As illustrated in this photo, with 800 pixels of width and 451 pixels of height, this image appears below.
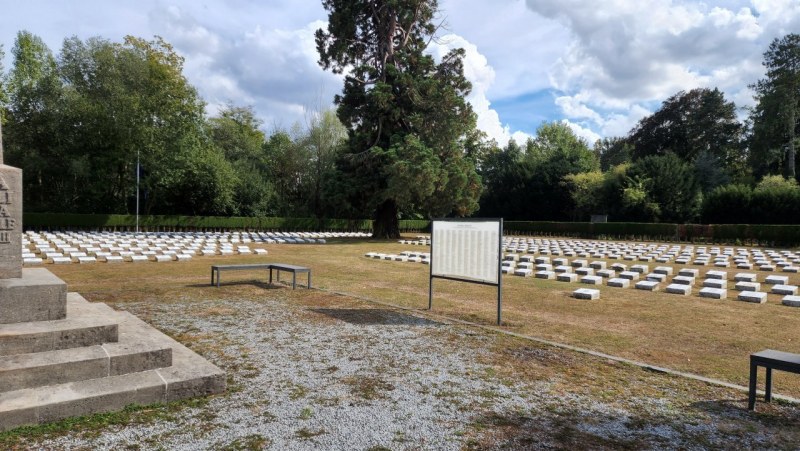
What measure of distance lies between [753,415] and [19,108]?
42.4 m

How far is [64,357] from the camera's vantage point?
12.3 ft

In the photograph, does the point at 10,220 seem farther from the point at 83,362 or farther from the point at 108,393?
the point at 108,393

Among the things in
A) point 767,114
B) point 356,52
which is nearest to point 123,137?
point 356,52

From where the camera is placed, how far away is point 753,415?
3.63 m

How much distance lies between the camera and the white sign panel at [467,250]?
22.5 ft

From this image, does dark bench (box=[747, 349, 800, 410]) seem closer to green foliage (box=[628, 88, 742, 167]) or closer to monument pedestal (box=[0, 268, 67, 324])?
monument pedestal (box=[0, 268, 67, 324])

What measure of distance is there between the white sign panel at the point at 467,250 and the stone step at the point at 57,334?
14.9 ft

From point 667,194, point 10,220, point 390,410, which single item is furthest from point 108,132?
point 667,194

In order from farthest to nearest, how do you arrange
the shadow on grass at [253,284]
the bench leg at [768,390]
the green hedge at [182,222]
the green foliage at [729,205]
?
1. the green foliage at [729,205]
2. the green hedge at [182,222]
3. the shadow on grass at [253,284]
4. the bench leg at [768,390]

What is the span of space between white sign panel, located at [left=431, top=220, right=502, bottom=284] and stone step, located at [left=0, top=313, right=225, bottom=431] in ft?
13.4

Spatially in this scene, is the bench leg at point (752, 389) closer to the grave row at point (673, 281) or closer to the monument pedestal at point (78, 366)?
the monument pedestal at point (78, 366)

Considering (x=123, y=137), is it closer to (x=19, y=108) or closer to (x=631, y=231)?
(x=19, y=108)

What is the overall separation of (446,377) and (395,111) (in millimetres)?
27615

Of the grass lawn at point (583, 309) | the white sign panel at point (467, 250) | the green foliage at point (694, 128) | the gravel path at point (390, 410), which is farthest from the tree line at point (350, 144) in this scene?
the gravel path at point (390, 410)
